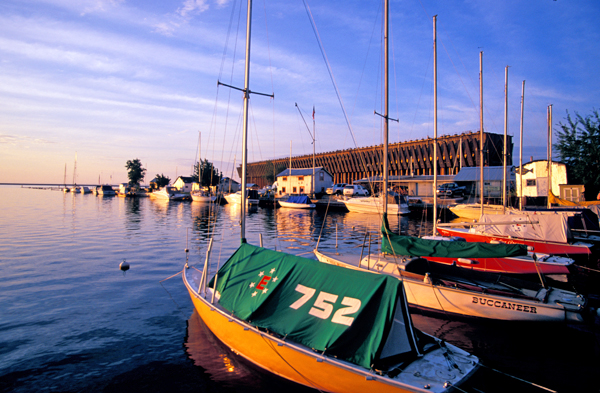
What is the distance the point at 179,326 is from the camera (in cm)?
1212

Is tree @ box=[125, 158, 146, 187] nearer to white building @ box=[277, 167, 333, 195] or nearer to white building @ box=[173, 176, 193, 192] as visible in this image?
white building @ box=[173, 176, 193, 192]

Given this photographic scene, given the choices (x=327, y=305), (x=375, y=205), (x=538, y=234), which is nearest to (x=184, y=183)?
(x=375, y=205)

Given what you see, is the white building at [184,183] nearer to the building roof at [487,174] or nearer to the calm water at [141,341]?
the building roof at [487,174]

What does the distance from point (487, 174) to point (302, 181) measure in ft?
131

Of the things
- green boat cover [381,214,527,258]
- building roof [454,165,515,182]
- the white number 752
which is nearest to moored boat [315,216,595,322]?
green boat cover [381,214,527,258]

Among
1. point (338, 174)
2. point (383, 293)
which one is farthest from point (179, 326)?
point (338, 174)

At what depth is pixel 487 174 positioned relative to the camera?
6112 cm

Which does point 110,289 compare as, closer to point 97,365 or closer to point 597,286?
point 97,365

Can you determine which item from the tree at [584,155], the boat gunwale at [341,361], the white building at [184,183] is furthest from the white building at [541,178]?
the white building at [184,183]

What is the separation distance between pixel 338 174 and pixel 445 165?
3617cm

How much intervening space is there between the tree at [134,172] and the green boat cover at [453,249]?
16887cm

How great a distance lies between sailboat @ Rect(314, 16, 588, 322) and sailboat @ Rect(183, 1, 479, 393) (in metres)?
3.01

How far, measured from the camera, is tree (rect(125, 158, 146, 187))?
16000cm

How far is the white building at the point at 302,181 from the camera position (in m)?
79.8
